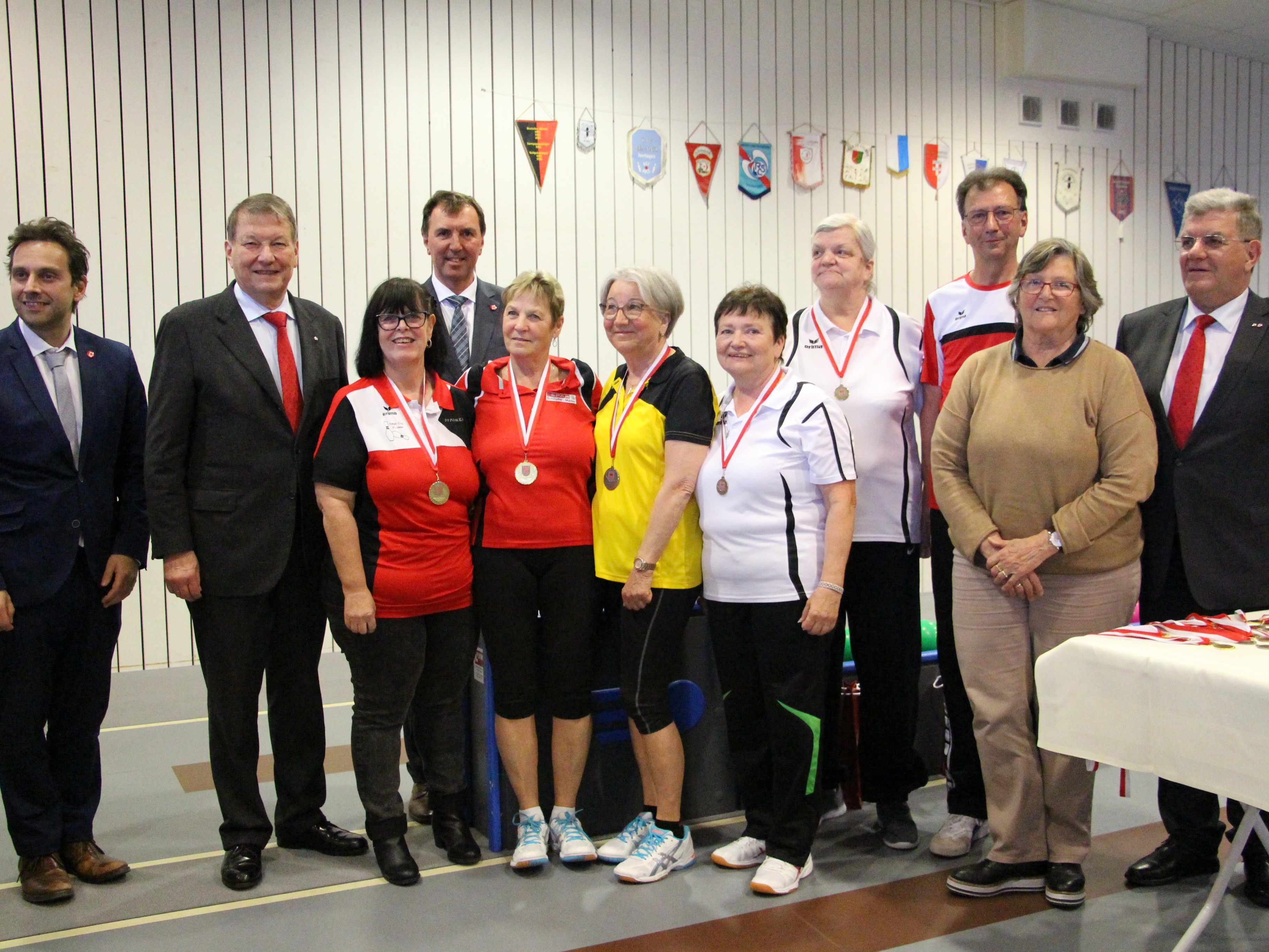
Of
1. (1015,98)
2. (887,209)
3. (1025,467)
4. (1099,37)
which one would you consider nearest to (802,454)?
(1025,467)

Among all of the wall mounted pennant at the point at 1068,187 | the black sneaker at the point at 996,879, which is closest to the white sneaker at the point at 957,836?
the black sneaker at the point at 996,879

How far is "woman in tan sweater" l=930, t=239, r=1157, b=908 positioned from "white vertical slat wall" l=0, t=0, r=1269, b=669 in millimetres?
3804

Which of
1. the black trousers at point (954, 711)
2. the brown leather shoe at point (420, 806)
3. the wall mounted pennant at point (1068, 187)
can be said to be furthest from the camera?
the wall mounted pennant at point (1068, 187)

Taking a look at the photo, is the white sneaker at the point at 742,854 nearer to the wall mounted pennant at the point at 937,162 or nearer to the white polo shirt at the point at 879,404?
the white polo shirt at the point at 879,404

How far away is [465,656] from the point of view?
9.69 ft

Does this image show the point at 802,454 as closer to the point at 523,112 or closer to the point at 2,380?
the point at 2,380

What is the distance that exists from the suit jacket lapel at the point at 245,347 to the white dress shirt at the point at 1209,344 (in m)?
2.40

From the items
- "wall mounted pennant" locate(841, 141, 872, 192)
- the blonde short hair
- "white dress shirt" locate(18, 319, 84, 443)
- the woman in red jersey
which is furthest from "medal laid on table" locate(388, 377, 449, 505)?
"wall mounted pennant" locate(841, 141, 872, 192)

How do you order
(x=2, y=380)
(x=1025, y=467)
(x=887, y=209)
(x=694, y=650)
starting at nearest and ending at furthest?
1. (x=1025, y=467)
2. (x=2, y=380)
3. (x=694, y=650)
4. (x=887, y=209)

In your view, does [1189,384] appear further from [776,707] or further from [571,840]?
[571,840]

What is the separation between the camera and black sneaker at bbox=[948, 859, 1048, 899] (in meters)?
2.68

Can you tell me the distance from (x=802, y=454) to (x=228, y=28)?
4.14m

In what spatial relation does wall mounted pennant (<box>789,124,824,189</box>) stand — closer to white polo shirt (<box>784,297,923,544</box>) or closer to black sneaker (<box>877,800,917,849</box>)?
white polo shirt (<box>784,297,923,544</box>)

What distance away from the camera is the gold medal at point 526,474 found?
2814 millimetres
